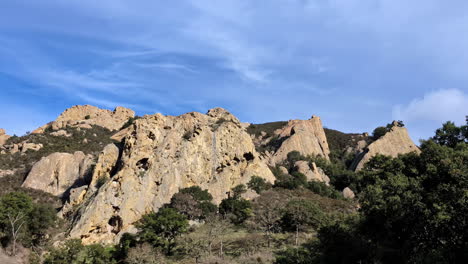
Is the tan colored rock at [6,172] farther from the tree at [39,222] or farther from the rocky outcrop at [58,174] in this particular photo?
the tree at [39,222]

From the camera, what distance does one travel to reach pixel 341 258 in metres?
26.0

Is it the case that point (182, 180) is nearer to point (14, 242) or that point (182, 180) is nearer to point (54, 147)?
point (14, 242)

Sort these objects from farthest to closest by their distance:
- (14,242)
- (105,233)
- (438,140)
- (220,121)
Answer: (220,121)
(105,233)
(14,242)
(438,140)

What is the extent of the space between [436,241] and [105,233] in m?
35.7

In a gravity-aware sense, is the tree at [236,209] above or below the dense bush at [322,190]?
below

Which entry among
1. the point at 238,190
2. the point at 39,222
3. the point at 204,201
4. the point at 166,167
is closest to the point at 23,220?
the point at 39,222

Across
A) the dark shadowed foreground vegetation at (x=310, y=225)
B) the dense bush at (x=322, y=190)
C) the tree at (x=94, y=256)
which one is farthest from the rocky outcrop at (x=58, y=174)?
the dense bush at (x=322, y=190)

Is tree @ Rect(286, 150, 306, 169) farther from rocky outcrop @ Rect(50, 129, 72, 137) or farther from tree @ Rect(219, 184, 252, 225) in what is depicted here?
rocky outcrop @ Rect(50, 129, 72, 137)

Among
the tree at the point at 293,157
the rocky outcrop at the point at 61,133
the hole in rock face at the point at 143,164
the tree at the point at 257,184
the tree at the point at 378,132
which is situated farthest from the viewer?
the tree at the point at 378,132

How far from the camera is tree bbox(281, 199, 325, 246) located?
39.2 m

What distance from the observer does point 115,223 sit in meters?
43.8

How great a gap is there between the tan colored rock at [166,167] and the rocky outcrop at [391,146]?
3708cm

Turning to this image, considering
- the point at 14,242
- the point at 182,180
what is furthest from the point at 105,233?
the point at 182,180

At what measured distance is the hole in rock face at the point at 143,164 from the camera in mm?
49062
